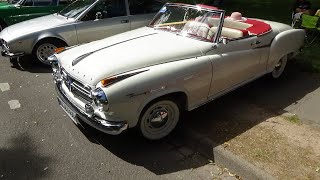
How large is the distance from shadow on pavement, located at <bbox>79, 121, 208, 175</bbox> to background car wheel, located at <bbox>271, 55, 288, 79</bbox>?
2628 millimetres

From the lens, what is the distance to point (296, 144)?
416 cm

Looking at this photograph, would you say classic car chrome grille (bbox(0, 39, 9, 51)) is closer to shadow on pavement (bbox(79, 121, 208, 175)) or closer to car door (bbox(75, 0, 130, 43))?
car door (bbox(75, 0, 130, 43))

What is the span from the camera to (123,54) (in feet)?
14.4

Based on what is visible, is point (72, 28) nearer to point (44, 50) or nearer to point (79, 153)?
point (44, 50)

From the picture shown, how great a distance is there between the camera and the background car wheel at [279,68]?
6.24m

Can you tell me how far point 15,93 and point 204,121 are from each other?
3646 millimetres

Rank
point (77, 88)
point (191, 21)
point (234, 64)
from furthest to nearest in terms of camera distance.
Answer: point (191, 21) < point (234, 64) < point (77, 88)

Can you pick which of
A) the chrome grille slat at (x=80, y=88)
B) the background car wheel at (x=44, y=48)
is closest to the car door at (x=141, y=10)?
the background car wheel at (x=44, y=48)

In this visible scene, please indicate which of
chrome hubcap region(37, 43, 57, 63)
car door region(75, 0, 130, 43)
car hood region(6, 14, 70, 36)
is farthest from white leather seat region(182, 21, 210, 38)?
chrome hubcap region(37, 43, 57, 63)

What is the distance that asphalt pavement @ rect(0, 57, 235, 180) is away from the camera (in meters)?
3.88

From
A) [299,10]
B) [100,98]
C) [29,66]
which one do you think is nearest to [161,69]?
[100,98]

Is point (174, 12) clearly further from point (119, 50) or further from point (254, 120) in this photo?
point (254, 120)

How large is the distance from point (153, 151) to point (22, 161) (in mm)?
1659

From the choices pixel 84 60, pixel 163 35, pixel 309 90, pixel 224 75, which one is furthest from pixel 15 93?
pixel 309 90
